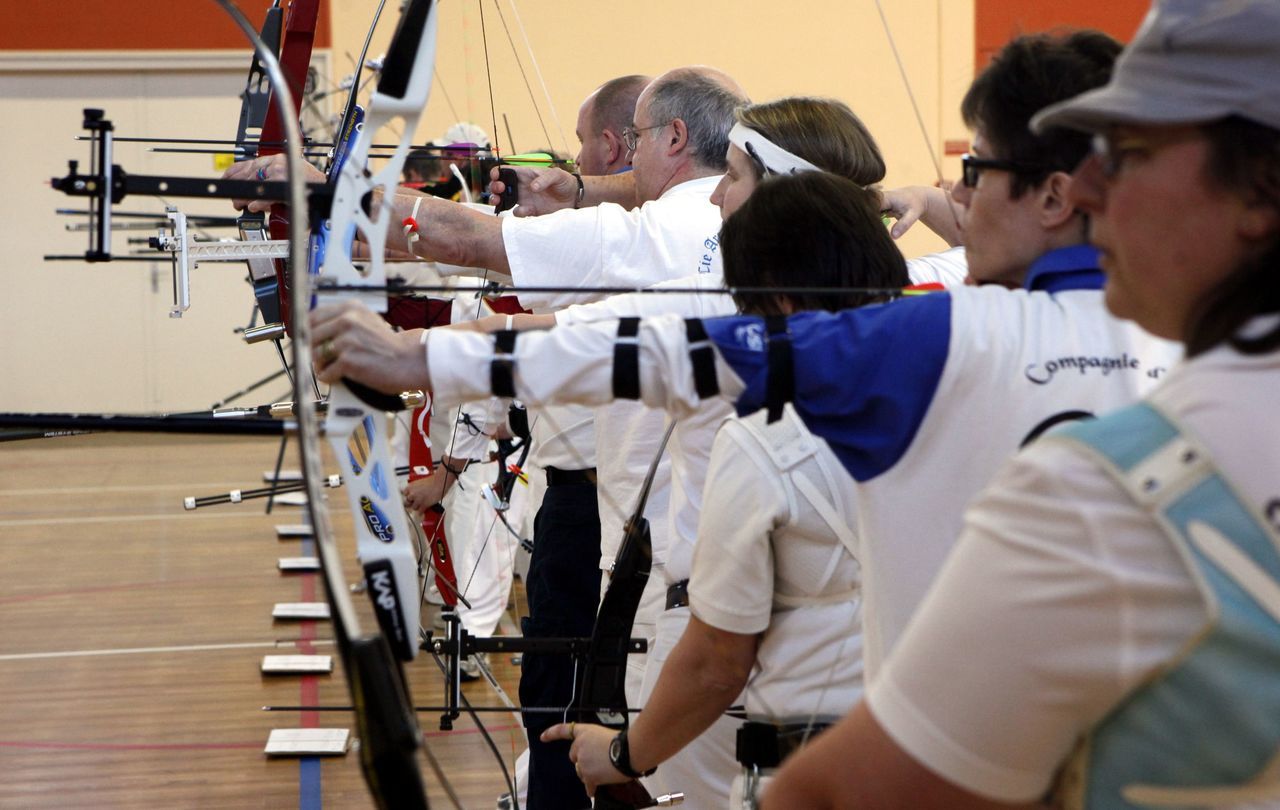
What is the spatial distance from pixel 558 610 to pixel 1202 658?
5.83 ft

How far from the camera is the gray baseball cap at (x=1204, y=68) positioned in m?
0.62

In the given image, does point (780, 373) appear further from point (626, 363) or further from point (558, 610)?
point (558, 610)

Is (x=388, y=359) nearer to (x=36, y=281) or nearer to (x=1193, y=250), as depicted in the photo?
(x=1193, y=250)

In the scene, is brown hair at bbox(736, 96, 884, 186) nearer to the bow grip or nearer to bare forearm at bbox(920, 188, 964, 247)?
bare forearm at bbox(920, 188, 964, 247)

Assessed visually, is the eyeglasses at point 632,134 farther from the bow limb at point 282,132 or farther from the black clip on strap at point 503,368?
the black clip on strap at point 503,368

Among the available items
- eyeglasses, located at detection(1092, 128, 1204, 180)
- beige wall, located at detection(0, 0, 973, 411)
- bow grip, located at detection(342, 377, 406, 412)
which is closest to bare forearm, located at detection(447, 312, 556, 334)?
bow grip, located at detection(342, 377, 406, 412)

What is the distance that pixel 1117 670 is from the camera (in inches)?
22.9

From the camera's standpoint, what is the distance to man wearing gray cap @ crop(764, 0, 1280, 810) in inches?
22.6

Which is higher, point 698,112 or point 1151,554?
point 698,112

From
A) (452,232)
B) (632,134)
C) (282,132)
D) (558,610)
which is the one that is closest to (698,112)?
(632,134)

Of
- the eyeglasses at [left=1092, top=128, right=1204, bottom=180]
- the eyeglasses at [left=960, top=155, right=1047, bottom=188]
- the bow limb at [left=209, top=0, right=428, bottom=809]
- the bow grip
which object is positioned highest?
the eyeglasses at [left=1092, top=128, right=1204, bottom=180]

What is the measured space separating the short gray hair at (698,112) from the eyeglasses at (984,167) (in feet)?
3.53

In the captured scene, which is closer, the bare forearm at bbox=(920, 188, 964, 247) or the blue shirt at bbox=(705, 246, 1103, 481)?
the blue shirt at bbox=(705, 246, 1103, 481)

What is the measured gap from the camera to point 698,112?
84.0 inches
